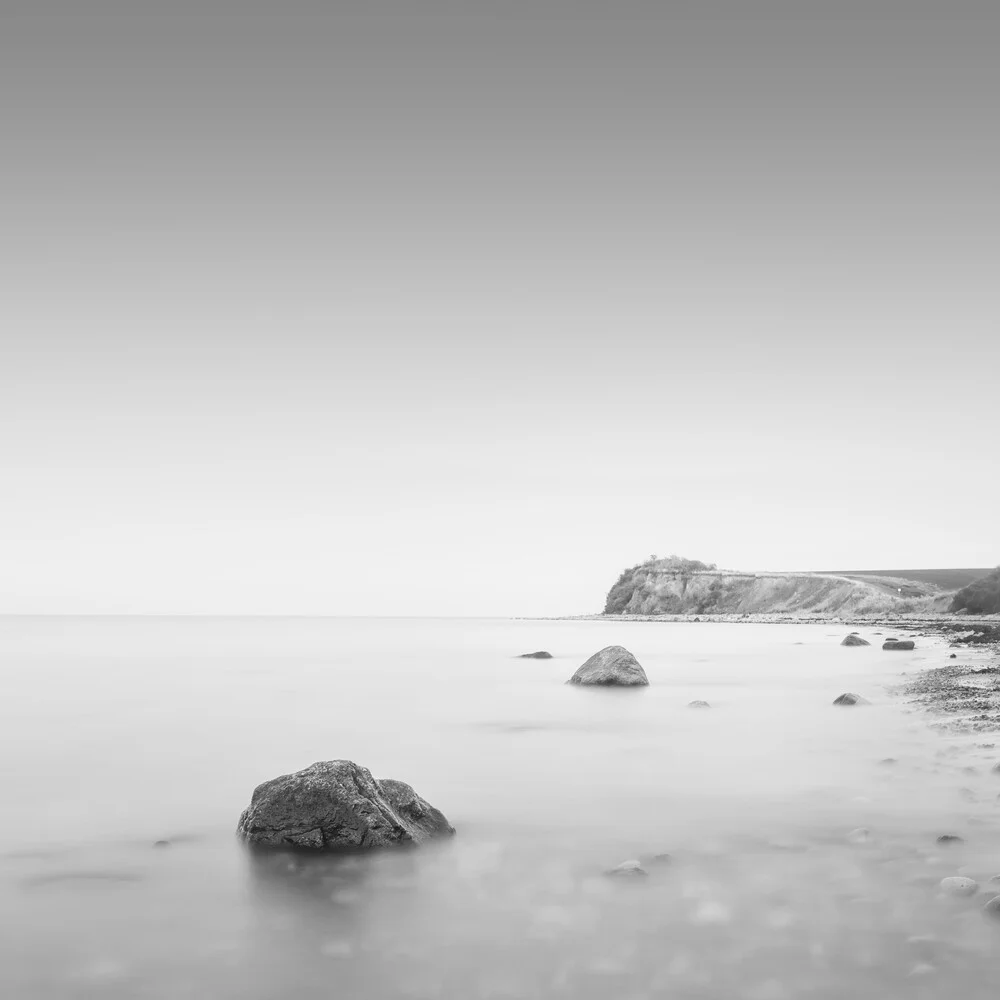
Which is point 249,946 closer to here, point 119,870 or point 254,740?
point 119,870

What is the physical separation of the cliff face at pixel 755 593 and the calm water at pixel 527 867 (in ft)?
267

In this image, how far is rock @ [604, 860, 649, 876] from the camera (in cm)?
632

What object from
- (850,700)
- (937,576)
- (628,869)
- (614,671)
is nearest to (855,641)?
(614,671)

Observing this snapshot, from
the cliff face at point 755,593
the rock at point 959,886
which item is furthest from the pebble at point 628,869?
the cliff face at point 755,593

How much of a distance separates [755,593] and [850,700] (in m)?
104

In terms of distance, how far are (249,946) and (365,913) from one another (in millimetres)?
802

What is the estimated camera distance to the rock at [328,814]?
6945 mm

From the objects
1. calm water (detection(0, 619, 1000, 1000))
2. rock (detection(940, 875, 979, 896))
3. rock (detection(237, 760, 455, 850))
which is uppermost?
rock (detection(237, 760, 455, 850))

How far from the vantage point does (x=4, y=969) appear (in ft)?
16.1

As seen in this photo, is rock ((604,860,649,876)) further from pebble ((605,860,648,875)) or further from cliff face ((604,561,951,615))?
cliff face ((604,561,951,615))

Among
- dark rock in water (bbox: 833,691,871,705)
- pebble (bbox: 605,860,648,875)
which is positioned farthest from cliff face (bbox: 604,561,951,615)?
pebble (bbox: 605,860,648,875)

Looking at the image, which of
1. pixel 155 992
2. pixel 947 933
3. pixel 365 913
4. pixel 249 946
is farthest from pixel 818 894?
pixel 155 992

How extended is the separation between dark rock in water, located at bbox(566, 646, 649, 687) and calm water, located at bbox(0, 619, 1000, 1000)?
5.50 m

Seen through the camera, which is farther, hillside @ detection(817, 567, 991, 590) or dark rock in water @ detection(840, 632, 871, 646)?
hillside @ detection(817, 567, 991, 590)
